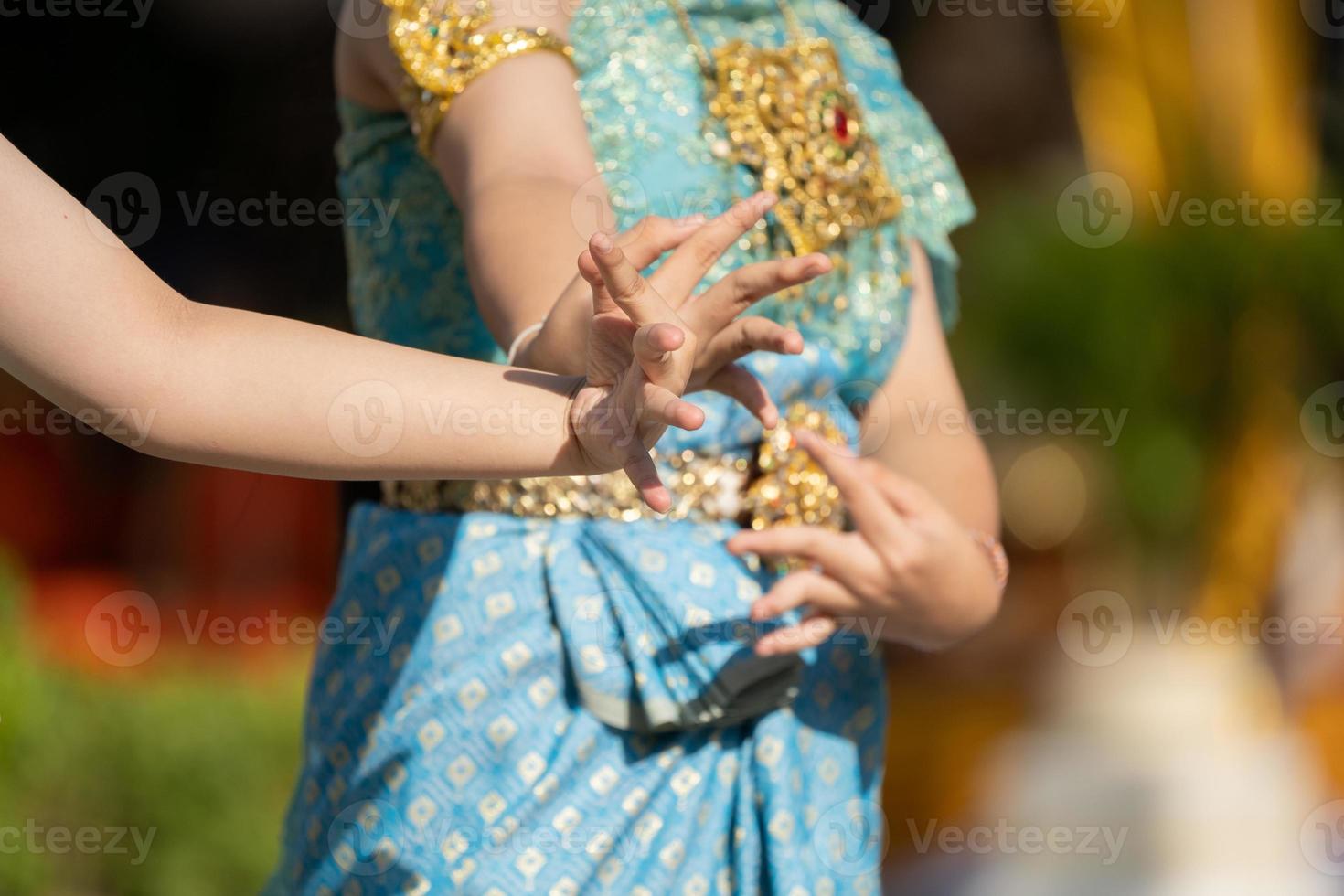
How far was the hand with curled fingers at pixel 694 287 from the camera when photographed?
2.97ft

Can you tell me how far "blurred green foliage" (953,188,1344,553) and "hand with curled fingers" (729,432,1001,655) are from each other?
2.29 meters

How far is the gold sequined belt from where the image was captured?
1.21 m

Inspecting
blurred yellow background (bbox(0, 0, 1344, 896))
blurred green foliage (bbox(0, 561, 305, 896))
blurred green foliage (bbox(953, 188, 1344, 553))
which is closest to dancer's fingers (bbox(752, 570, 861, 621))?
blurred green foliage (bbox(0, 561, 305, 896))

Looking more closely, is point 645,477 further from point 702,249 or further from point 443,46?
point 443,46

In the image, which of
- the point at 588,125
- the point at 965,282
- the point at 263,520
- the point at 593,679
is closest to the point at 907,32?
the point at 965,282

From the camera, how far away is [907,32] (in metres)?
3.77

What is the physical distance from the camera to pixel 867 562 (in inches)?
46.7

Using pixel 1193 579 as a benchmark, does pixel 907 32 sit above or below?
above

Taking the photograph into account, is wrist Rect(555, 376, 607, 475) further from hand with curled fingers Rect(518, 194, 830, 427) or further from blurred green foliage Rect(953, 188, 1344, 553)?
blurred green foliage Rect(953, 188, 1344, 553)

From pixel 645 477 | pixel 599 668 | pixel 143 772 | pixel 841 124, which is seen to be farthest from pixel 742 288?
pixel 143 772

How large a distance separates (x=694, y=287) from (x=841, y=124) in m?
0.48

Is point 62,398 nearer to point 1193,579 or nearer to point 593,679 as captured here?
point 593,679

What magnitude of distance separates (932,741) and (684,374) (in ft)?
9.18

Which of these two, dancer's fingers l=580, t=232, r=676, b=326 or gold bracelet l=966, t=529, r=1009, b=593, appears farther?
gold bracelet l=966, t=529, r=1009, b=593
